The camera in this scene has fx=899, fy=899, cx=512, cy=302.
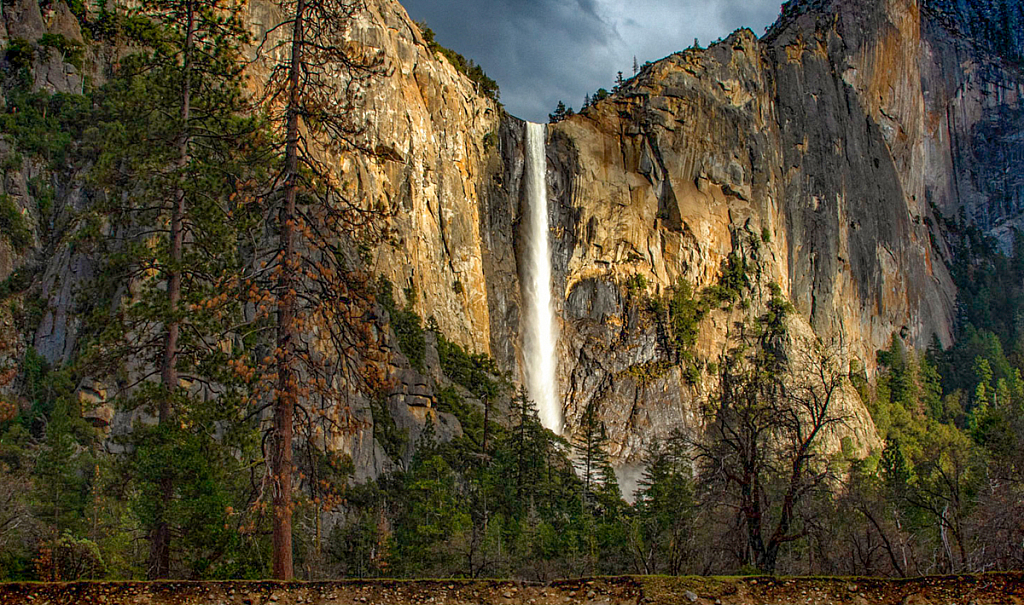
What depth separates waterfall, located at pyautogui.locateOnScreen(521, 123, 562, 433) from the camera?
66125mm

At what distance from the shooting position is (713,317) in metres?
73.0

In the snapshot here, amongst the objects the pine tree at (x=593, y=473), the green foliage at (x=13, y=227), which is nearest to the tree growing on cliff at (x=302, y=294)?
the pine tree at (x=593, y=473)

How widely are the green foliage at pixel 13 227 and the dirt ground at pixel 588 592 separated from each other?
43.1 m

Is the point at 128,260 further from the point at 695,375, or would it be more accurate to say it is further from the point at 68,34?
the point at 695,375

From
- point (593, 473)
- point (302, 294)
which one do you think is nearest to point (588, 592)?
point (302, 294)

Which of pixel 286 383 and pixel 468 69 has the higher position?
pixel 468 69

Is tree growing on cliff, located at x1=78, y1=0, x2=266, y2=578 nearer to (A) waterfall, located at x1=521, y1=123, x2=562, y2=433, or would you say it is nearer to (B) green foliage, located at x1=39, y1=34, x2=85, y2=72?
(B) green foliage, located at x1=39, y1=34, x2=85, y2=72

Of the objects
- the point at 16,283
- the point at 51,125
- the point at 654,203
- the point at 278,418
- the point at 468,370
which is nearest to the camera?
the point at 278,418

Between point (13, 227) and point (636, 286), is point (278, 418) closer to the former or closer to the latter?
point (13, 227)

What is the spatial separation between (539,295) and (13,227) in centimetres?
3569

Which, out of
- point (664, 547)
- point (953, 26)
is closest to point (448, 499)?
point (664, 547)

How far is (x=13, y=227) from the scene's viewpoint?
155 feet

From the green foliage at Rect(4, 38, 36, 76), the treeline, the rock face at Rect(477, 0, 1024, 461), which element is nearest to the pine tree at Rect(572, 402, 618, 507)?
the treeline

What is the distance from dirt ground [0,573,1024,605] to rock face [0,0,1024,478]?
91.7ft
